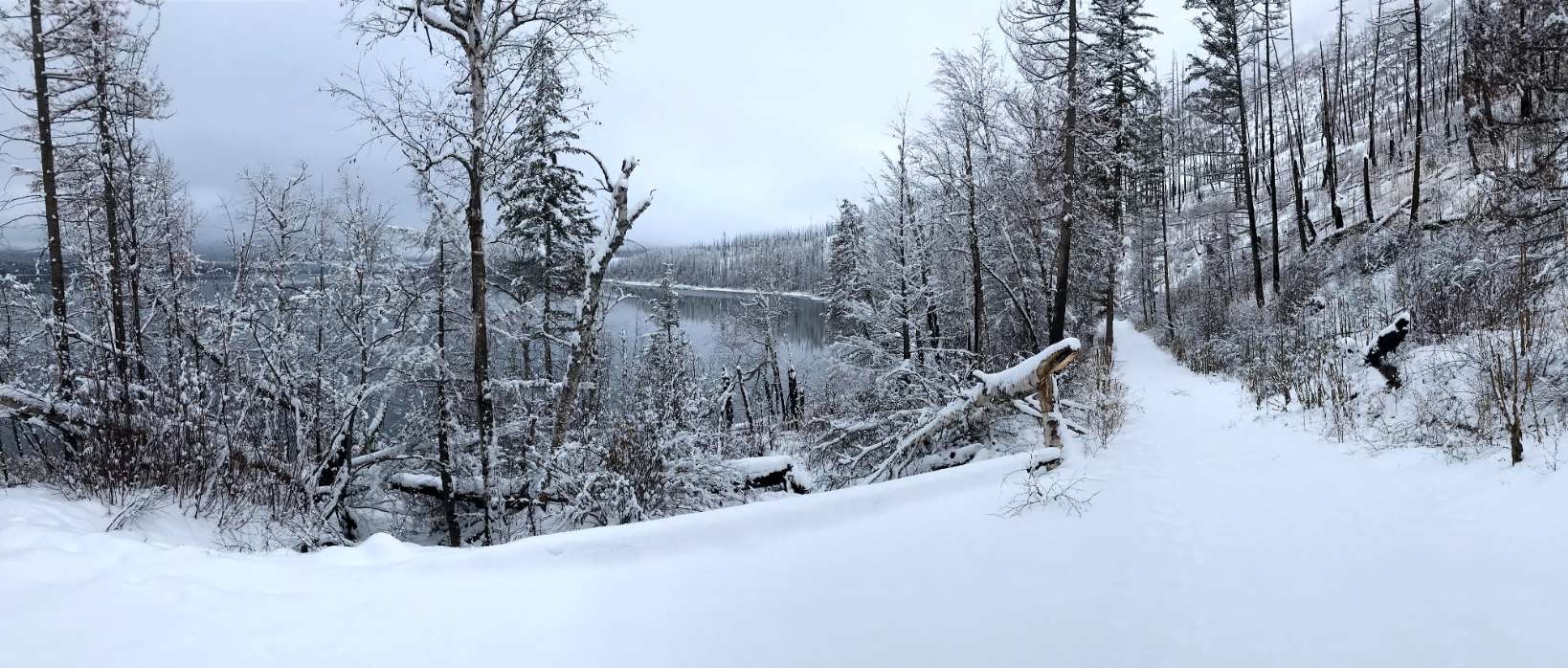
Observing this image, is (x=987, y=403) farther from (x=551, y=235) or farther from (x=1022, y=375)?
(x=551, y=235)

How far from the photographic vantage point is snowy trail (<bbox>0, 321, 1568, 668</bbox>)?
2383 mm

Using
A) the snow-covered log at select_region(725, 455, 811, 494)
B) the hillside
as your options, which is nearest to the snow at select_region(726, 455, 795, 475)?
the snow-covered log at select_region(725, 455, 811, 494)

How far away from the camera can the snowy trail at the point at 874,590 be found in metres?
2.38

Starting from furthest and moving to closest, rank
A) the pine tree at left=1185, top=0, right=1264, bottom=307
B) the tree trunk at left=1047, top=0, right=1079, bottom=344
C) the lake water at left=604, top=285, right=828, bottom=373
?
the lake water at left=604, top=285, right=828, bottom=373, the pine tree at left=1185, top=0, right=1264, bottom=307, the tree trunk at left=1047, top=0, right=1079, bottom=344

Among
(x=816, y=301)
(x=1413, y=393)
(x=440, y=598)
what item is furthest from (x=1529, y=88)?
(x=816, y=301)

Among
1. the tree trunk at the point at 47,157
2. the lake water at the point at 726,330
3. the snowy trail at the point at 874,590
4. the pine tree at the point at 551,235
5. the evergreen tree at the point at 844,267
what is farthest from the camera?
the lake water at the point at 726,330

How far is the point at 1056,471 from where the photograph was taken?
5543mm

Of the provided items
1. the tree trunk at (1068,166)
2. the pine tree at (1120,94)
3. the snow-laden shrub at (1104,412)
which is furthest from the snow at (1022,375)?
the pine tree at (1120,94)

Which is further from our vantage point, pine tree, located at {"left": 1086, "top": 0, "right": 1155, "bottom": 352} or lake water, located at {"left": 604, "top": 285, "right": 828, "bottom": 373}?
lake water, located at {"left": 604, "top": 285, "right": 828, "bottom": 373}

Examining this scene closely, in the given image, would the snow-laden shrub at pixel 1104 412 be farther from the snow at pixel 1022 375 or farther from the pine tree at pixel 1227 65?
the pine tree at pixel 1227 65

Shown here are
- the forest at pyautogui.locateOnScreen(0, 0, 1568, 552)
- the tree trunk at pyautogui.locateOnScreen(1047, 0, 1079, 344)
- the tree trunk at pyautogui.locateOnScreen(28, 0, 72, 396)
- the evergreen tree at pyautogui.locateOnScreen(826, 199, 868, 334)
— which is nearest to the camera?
the forest at pyautogui.locateOnScreen(0, 0, 1568, 552)

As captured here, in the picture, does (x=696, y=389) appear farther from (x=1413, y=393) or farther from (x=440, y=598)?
(x=1413, y=393)

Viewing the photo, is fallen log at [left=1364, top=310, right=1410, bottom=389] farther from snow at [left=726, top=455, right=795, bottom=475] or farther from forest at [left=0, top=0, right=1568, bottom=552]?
snow at [left=726, top=455, right=795, bottom=475]

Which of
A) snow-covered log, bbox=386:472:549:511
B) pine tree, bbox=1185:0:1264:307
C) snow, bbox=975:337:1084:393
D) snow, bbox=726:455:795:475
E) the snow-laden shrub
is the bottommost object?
snow-covered log, bbox=386:472:549:511
